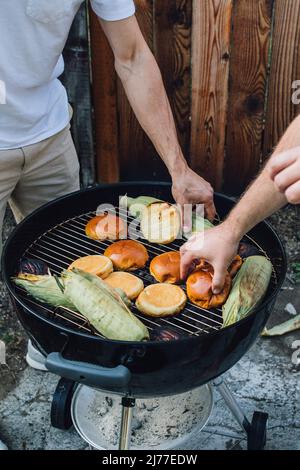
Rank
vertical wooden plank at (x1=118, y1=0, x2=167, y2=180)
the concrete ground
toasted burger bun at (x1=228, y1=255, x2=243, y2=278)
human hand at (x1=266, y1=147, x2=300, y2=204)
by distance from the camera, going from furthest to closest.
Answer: vertical wooden plank at (x1=118, y1=0, x2=167, y2=180) → the concrete ground → toasted burger bun at (x1=228, y1=255, x2=243, y2=278) → human hand at (x1=266, y1=147, x2=300, y2=204)

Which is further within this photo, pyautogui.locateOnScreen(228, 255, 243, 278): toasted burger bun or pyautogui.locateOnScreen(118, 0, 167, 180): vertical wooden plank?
pyautogui.locateOnScreen(118, 0, 167, 180): vertical wooden plank

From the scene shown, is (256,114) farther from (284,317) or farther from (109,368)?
(109,368)

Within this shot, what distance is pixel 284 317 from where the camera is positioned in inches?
150

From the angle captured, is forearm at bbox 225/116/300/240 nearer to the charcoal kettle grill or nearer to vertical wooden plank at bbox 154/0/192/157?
the charcoal kettle grill

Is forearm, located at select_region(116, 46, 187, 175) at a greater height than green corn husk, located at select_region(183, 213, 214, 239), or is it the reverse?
forearm, located at select_region(116, 46, 187, 175)

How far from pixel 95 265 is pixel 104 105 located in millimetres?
2052

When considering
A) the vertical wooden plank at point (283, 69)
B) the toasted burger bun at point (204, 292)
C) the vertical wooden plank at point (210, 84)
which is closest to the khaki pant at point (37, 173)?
the toasted burger bun at point (204, 292)

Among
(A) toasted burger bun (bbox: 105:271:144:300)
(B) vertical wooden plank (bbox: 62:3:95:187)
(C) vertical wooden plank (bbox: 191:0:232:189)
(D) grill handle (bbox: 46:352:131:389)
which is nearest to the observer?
(D) grill handle (bbox: 46:352:131:389)

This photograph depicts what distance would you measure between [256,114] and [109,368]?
8.81 feet

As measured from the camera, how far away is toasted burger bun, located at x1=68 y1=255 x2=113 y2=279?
7.88ft

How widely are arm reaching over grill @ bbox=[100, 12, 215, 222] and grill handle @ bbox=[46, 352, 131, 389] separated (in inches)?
36.3

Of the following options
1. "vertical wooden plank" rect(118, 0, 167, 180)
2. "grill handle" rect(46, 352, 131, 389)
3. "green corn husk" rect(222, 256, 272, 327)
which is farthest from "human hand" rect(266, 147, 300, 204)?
"vertical wooden plank" rect(118, 0, 167, 180)

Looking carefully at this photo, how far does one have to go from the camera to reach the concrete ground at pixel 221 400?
10.2ft
